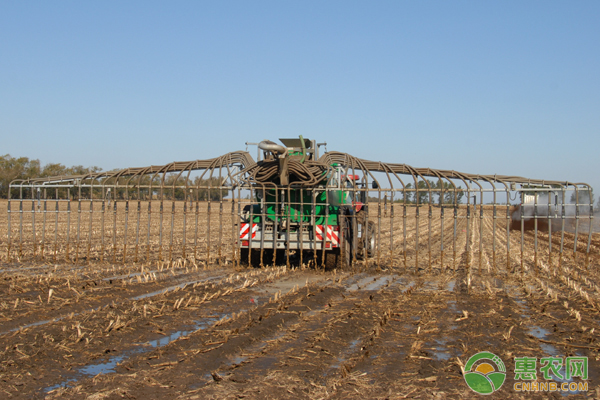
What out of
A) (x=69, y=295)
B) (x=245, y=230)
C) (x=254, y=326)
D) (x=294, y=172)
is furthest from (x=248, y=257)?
(x=254, y=326)

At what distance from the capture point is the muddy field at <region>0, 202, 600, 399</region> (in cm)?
489

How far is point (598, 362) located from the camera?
5684mm

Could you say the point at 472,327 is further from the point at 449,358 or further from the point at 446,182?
the point at 446,182

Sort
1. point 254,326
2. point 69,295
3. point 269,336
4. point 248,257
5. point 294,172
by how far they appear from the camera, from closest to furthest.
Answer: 1. point 269,336
2. point 254,326
3. point 69,295
4. point 294,172
5. point 248,257

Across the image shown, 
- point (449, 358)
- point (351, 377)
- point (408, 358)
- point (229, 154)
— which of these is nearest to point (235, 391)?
point (351, 377)

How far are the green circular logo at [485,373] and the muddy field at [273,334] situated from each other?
3.6 inches

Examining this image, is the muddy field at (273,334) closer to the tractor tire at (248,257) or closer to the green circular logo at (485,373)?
the green circular logo at (485,373)

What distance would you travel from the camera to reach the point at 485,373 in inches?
209

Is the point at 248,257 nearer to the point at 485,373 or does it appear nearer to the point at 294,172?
the point at 294,172

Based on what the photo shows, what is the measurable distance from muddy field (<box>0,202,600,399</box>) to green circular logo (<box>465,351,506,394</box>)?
9 cm

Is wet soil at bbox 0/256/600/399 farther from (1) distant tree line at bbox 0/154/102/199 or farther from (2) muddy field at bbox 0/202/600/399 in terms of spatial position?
(1) distant tree line at bbox 0/154/102/199

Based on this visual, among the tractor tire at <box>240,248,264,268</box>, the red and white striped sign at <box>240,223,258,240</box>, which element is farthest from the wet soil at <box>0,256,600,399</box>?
the tractor tire at <box>240,248,264,268</box>

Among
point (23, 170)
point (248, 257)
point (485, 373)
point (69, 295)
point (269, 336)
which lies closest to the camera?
point (485, 373)

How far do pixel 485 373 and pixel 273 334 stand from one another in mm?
2668
